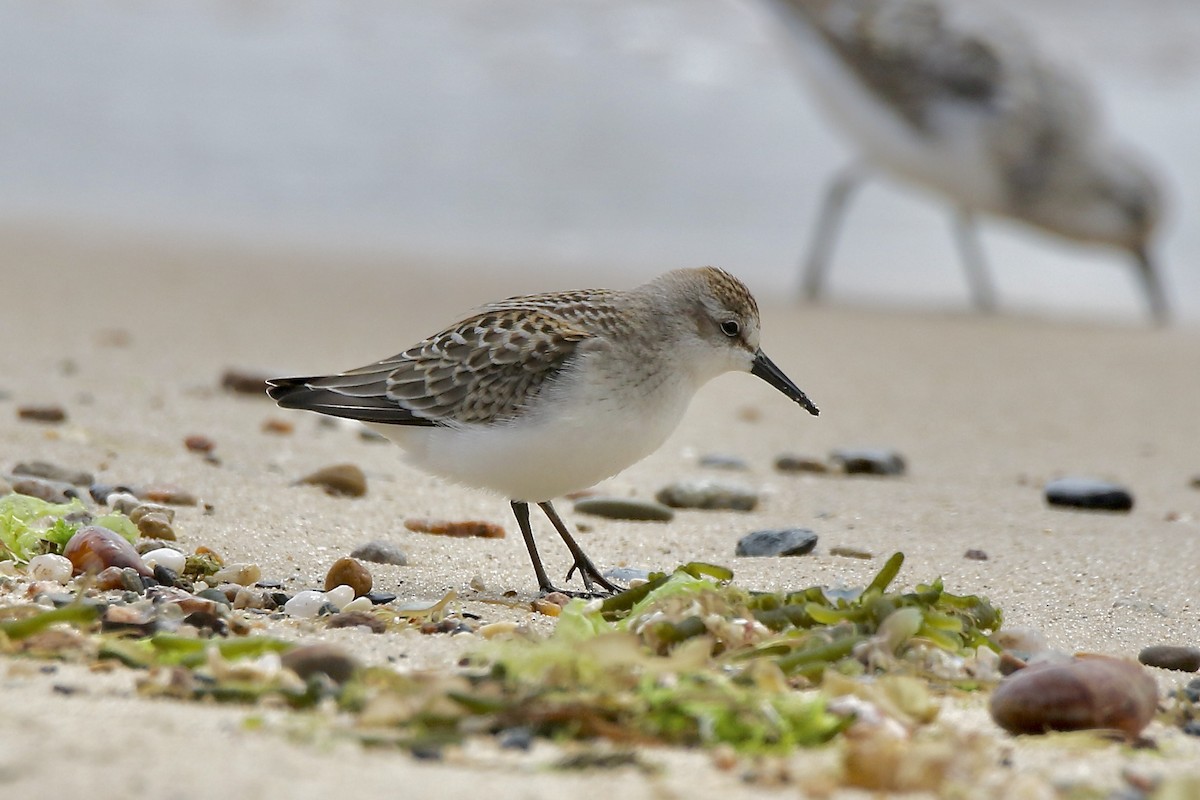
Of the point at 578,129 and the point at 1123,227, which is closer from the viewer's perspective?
the point at 1123,227

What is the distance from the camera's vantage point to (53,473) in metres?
5.13

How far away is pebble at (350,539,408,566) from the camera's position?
4.64 meters

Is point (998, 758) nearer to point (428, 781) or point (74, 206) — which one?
point (428, 781)

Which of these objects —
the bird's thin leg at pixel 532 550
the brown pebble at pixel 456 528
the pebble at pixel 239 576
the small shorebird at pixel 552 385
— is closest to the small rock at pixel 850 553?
the small shorebird at pixel 552 385

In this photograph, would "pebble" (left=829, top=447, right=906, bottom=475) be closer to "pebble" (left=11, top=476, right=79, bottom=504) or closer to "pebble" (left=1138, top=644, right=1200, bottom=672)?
"pebble" (left=1138, top=644, right=1200, bottom=672)

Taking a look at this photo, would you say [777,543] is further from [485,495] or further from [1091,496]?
[1091,496]

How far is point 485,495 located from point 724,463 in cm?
113

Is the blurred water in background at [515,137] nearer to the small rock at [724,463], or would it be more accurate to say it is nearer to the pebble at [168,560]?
the small rock at [724,463]

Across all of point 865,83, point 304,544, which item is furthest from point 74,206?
point 304,544

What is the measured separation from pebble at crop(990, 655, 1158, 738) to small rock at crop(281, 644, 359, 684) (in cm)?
133

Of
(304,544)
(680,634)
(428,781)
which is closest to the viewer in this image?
(428,781)

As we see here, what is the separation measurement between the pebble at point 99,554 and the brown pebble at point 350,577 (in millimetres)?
478

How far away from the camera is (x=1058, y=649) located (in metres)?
3.93

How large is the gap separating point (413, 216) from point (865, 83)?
360 centimetres
